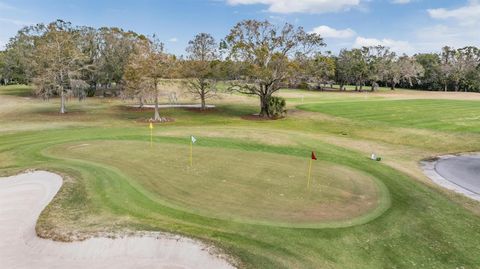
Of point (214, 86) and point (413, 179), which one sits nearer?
point (413, 179)

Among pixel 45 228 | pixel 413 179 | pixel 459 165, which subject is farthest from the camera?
pixel 459 165

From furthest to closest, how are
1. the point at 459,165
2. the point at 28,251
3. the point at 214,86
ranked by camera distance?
the point at 214,86 → the point at 459,165 → the point at 28,251

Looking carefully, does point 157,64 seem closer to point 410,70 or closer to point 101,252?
point 101,252

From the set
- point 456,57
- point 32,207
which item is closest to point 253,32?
point 32,207

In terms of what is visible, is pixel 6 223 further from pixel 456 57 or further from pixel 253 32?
pixel 456 57

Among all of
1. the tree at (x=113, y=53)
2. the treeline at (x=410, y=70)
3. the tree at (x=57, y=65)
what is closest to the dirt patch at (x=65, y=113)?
the tree at (x=57, y=65)

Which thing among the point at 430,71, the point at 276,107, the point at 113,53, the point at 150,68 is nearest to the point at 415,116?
the point at 276,107

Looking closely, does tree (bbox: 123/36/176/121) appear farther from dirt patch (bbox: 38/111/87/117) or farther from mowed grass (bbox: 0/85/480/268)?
mowed grass (bbox: 0/85/480/268)
